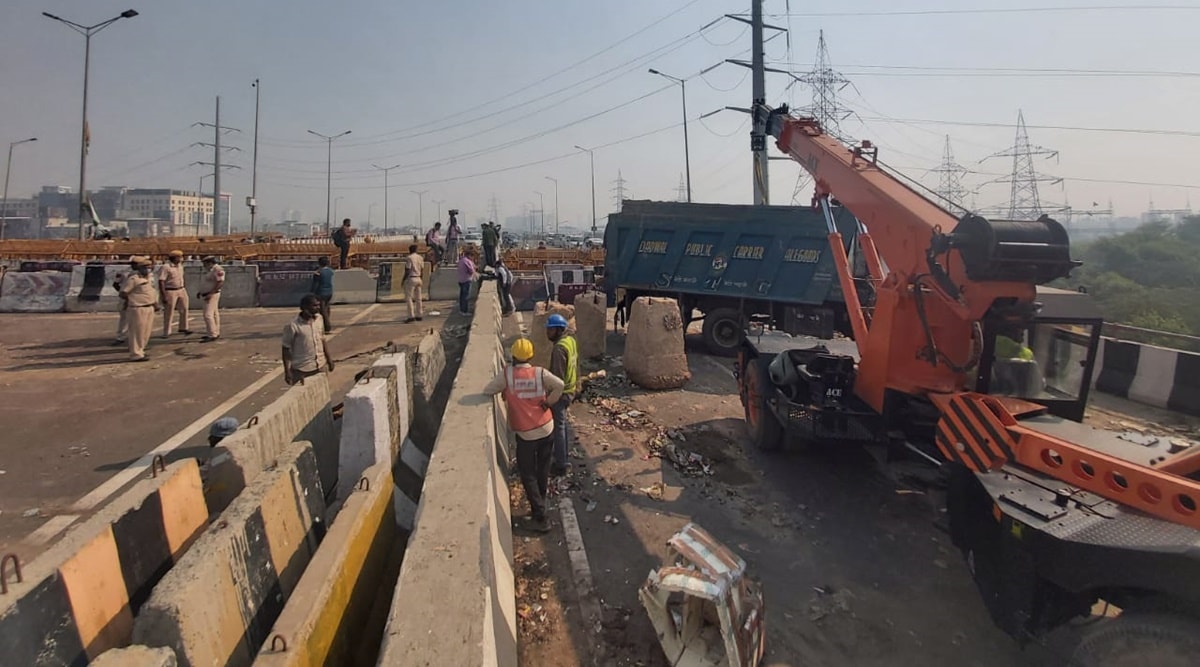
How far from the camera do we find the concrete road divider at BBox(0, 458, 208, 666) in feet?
7.22

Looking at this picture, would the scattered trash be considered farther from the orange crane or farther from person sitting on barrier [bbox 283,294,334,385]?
person sitting on barrier [bbox 283,294,334,385]

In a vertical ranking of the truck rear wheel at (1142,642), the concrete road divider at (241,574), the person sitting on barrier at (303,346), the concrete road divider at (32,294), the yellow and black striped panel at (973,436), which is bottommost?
the truck rear wheel at (1142,642)

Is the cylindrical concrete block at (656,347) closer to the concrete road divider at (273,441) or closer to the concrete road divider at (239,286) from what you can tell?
the concrete road divider at (273,441)

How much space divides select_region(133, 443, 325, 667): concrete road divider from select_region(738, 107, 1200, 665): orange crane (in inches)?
151

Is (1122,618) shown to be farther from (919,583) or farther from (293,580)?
(293,580)

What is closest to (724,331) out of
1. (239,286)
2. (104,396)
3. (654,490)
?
(654,490)

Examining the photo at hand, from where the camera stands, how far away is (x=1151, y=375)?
31.0 ft

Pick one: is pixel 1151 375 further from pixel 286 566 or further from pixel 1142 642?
pixel 286 566

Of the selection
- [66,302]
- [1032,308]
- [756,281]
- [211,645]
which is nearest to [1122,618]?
[1032,308]

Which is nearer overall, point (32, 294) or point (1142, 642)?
point (1142, 642)

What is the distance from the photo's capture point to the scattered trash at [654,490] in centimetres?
577

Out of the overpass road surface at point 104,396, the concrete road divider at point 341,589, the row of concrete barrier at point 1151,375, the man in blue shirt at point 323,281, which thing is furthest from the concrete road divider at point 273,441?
the row of concrete barrier at point 1151,375

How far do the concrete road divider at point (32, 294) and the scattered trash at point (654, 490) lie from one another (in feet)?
49.3

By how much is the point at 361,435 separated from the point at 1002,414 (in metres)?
4.23
